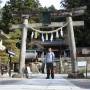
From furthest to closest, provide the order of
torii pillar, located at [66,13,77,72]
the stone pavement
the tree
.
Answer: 1. the tree
2. torii pillar, located at [66,13,77,72]
3. the stone pavement

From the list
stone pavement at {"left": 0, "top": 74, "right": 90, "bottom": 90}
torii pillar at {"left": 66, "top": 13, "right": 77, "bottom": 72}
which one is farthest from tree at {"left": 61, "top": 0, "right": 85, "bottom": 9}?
stone pavement at {"left": 0, "top": 74, "right": 90, "bottom": 90}

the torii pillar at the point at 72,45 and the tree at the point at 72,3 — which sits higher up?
the tree at the point at 72,3

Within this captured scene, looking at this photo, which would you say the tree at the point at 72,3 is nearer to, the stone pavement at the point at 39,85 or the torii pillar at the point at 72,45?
the torii pillar at the point at 72,45

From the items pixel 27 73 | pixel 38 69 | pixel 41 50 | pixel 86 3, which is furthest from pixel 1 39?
→ pixel 41 50

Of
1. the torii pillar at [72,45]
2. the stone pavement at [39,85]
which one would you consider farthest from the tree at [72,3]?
the stone pavement at [39,85]

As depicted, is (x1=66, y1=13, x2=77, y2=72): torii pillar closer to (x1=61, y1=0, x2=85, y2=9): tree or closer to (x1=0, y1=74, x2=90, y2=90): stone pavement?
(x1=0, y1=74, x2=90, y2=90): stone pavement

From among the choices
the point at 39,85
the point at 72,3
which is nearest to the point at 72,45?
the point at 39,85

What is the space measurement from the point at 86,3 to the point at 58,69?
2343cm

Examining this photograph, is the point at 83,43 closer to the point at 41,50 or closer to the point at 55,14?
the point at 41,50

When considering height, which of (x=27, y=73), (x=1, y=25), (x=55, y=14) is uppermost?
(x=1, y=25)

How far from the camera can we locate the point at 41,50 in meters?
80.0

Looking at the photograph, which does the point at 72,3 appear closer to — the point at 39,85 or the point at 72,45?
the point at 72,45

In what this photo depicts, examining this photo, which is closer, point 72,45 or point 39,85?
point 39,85

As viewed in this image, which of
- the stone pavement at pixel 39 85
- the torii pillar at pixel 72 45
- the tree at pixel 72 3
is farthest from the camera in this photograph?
the tree at pixel 72 3
